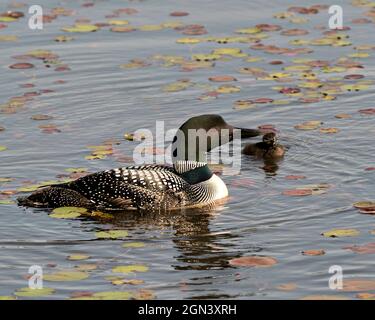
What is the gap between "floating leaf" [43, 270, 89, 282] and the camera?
10.4 meters

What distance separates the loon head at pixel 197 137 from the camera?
12.8 meters

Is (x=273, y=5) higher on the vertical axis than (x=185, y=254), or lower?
higher

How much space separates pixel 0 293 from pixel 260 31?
29.1 ft

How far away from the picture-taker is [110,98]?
1600 cm

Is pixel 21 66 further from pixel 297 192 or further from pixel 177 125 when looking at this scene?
pixel 297 192

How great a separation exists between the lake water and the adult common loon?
0.18 metres

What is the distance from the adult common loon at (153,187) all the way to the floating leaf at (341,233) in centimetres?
164

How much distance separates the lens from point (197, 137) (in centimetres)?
1286

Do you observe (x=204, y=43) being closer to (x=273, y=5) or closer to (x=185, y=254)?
(x=273, y=5)

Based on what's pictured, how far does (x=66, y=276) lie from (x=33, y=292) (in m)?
0.45

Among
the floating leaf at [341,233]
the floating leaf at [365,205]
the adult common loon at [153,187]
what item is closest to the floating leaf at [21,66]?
the adult common loon at [153,187]

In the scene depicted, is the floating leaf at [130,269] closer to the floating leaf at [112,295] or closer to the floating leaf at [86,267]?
the floating leaf at [86,267]

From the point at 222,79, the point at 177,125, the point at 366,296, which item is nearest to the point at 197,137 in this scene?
the point at 177,125
